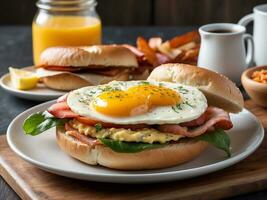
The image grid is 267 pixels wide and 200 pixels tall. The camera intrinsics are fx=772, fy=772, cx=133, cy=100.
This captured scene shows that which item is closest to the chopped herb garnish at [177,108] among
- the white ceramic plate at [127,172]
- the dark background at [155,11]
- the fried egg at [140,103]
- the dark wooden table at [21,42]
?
the fried egg at [140,103]

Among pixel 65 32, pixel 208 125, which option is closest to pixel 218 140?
pixel 208 125

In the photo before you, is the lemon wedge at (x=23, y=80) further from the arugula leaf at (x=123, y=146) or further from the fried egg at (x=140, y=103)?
the arugula leaf at (x=123, y=146)

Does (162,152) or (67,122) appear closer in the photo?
(162,152)

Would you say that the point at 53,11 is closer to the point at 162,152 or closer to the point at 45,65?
the point at 45,65

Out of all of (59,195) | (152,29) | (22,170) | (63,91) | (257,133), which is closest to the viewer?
(59,195)

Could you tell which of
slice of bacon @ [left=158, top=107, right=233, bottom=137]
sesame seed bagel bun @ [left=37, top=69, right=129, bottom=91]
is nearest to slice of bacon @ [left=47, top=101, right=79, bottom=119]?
slice of bacon @ [left=158, top=107, right=233, bottom=137]

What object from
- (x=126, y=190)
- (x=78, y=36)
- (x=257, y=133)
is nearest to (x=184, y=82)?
(x=257, y=133)

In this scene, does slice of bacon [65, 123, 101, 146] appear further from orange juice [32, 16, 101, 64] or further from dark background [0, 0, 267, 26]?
dark background [0, 0, 267, 26]
